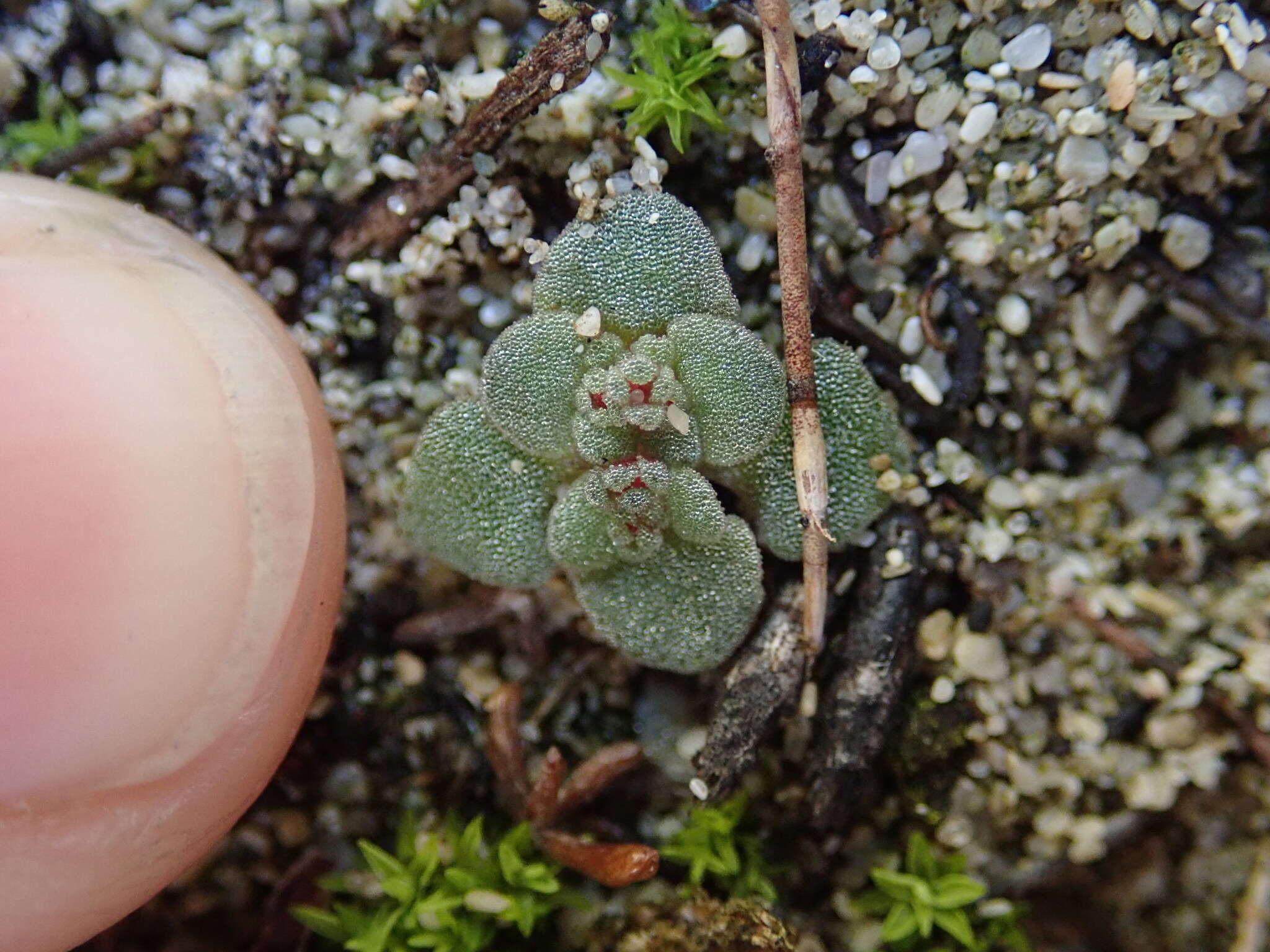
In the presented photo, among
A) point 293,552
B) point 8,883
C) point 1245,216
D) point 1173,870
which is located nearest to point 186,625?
point 293,552

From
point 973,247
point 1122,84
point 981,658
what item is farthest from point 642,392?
point 1122,84

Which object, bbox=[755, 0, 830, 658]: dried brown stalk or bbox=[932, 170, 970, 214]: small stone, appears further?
bbox=[932, 170, 970, 214]: small stone

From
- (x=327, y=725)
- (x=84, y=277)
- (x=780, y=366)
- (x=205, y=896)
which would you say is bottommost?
(x=205, y=896)

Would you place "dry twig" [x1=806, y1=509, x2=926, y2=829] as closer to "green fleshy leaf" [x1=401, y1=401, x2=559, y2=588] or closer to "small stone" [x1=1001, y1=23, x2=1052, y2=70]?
"green fleshy leaf" [x1=401, y1=401, x2=559, y2=588]

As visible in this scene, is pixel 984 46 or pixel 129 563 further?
pixel 984 46

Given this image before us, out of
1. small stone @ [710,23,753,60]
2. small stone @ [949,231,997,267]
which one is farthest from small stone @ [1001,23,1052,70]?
small stone @ [710,23,753,60]

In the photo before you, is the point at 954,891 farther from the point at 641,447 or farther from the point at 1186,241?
the point at 1186,241

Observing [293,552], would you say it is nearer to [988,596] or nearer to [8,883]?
[8,883]
